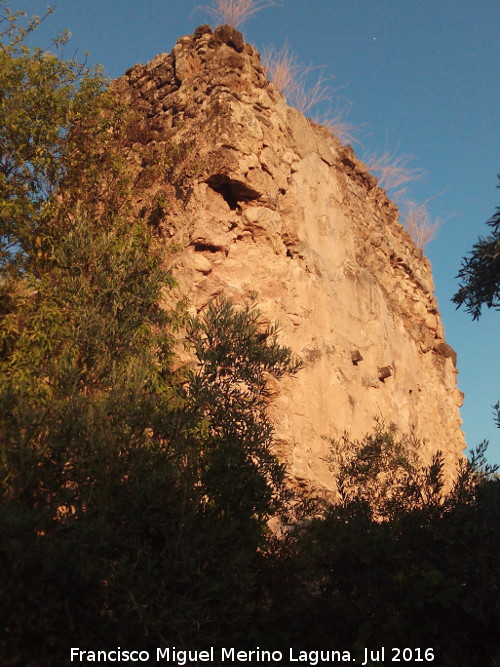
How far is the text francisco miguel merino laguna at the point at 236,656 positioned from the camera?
4.88 m

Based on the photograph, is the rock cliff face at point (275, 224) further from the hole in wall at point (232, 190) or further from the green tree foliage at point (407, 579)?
the green tree foliage at point (407, 579)

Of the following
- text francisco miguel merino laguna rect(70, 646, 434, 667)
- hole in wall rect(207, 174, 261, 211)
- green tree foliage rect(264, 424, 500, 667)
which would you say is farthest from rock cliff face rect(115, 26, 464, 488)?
text francisco miguel merino laguna rect(70, 646, 434, 667)

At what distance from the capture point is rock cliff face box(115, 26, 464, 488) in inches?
337

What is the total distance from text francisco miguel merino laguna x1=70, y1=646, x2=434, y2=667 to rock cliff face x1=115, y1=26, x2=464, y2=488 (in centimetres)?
228

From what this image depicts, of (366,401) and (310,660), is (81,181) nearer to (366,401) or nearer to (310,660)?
(366,401)

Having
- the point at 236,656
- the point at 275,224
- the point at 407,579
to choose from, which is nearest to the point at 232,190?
the point at 275,224

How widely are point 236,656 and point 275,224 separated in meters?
5.42

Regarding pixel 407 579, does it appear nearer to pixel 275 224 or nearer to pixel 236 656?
pixel 236 656

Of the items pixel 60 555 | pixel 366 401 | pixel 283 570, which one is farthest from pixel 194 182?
pixel 60 555

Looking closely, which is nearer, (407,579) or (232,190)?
(407,579)

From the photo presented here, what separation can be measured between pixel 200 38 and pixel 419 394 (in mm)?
7181

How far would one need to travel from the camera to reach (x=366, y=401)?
989 cm

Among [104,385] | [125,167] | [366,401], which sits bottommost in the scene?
[104,385]

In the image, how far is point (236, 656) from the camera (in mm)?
5648
